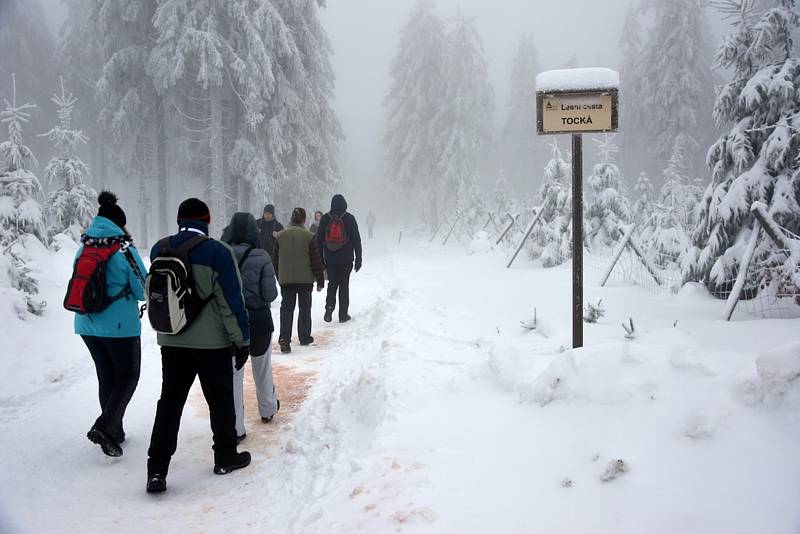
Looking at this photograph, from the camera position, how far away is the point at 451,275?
12.9m

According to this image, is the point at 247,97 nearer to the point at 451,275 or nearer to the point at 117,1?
the point at 117,1

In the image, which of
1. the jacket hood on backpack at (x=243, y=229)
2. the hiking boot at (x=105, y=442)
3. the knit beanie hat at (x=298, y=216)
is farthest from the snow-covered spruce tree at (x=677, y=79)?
the hiking boot at (x=105, y=442)

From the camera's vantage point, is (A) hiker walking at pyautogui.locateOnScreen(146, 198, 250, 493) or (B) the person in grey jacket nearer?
(A) hiker walking at pyautogui.locateOnScreen(146, 198, 250, 493)

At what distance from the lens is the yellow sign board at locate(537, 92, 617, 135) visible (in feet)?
14.0

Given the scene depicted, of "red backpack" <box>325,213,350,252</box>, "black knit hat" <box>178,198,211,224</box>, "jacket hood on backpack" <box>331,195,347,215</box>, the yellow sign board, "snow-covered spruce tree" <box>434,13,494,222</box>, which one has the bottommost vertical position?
"red backpack" <box>325,213,350,252</box>

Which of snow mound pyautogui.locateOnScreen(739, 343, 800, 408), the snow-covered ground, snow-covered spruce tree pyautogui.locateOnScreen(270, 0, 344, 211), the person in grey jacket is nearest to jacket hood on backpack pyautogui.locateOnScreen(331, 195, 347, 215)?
the snow-covered ground

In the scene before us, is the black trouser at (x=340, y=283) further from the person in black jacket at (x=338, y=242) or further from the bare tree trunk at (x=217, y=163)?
the bare tree trunk at (x=217, y=163)

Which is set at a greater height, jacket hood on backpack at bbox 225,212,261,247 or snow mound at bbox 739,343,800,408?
jacket hood on backpack at bbox 225,212,261,247

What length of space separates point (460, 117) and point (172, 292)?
91.8ft

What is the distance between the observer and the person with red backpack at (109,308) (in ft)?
13.6

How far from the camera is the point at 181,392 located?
3.88 m

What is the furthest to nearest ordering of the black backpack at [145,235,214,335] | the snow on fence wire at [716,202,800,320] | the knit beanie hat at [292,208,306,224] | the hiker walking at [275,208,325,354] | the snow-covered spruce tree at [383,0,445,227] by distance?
1. the snow-covered spruce tree at [383,0,445,227]
2. the knit beanie hat at [292,208,306,224]
3. the hiker walking at [275,208,325,354]
4. the snow on fence wire at [716,202,800,320]
5. the black backpack at [145,235,214,335]

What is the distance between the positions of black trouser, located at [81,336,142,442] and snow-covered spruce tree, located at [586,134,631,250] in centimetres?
1218

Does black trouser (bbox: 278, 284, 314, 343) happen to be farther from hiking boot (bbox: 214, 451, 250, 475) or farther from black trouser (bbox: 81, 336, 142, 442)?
hiking boot (bbox: 214, 451, 250, 475)
